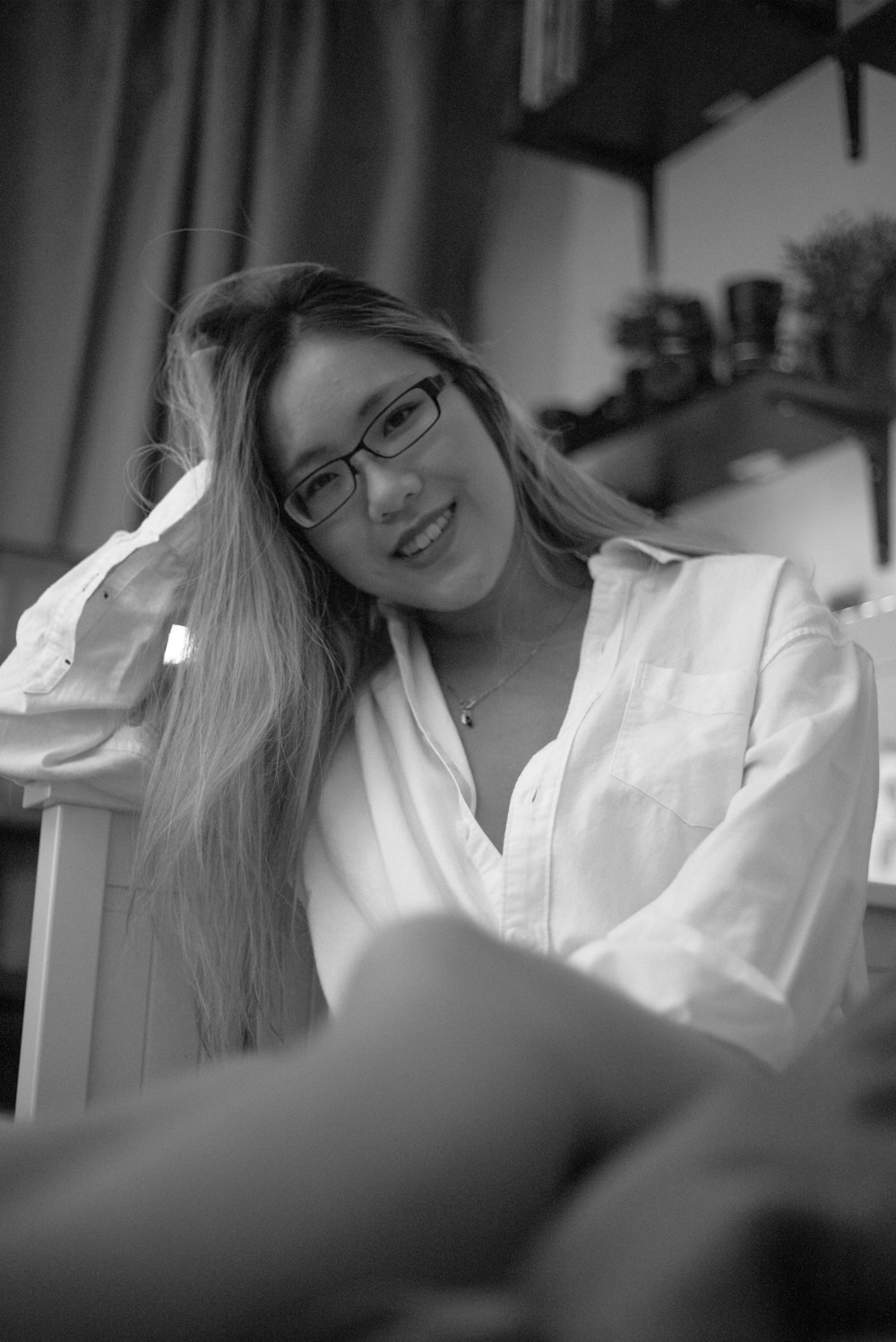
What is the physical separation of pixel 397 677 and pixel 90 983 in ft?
1.27

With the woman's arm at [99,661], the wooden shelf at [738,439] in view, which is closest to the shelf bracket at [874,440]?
the wooden shelf at [738,439]

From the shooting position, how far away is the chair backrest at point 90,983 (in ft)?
3.63

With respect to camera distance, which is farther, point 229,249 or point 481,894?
point 229,249

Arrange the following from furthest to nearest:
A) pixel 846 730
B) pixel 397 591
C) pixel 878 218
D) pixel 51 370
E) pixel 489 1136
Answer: pixel 51 370 < pixel 878 218 < pixel 397 591 < pixel 846 730 < pixel 489 1136

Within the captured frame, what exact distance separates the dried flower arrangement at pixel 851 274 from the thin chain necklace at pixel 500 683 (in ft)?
2.90

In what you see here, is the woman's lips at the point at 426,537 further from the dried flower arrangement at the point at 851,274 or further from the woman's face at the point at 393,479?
the dried flower arrangement at the point at 851,274

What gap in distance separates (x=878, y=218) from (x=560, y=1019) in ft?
5.80

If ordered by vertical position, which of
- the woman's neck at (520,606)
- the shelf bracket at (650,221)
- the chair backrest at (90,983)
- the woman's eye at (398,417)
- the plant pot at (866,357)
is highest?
the shelf bracket at (650,221)

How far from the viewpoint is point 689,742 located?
111cm

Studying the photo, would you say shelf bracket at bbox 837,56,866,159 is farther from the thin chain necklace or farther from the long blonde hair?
the thin chain necklace

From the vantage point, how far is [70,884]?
1.14m

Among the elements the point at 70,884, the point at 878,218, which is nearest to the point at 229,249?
the point at 878,218

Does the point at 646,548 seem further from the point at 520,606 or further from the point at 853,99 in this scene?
the point at 853,99

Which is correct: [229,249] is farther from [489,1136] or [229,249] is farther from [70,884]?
[489,1136]
